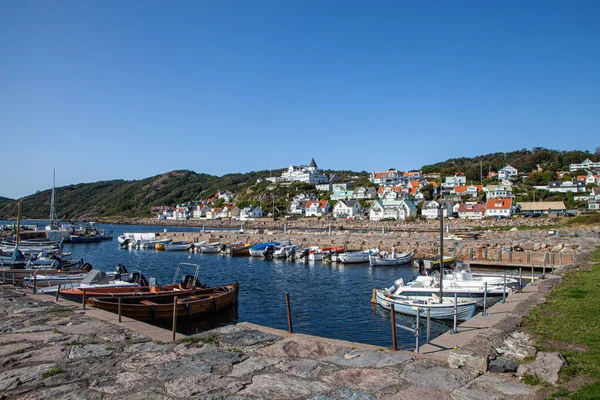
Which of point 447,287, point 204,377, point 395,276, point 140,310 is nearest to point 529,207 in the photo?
point 395,276

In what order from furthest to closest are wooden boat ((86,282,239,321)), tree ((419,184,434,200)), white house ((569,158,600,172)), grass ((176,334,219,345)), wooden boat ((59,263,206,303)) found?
white house ((569,158,600,172)) < tree ((419,184,434,200)) < wooden boat ((59,263,206,303)) < wooden boat ((86,282,239,321)) < grass ((176,334,219,345))

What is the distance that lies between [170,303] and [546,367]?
49.3 ft

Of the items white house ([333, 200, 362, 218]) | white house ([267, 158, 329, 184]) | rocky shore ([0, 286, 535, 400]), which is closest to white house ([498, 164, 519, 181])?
white house ([333, 200, 362, 218])

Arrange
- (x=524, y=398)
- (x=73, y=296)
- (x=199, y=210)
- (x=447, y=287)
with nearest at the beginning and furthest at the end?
(x=524, y=398) → (x=73, y=296) → (x=447, y=287) → (x=199, y=210)

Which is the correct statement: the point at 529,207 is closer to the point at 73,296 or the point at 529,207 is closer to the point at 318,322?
the point at 318,322

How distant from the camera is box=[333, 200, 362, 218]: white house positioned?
393 feet

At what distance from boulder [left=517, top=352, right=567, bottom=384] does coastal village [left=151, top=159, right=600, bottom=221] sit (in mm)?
81167

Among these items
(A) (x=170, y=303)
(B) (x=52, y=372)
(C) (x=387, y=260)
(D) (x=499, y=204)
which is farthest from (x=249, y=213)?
(B) (x=52, y=372)

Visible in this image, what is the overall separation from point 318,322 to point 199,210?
141783 millimetres

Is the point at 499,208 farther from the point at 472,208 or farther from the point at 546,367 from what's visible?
the point at 546,367

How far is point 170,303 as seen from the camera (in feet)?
59.3

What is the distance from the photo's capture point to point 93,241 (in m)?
73.8

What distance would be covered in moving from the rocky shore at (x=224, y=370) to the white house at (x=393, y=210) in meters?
98.5

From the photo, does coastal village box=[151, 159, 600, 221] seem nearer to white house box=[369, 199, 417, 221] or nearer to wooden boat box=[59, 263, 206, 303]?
white house box=[369, 199, 417, 221]
